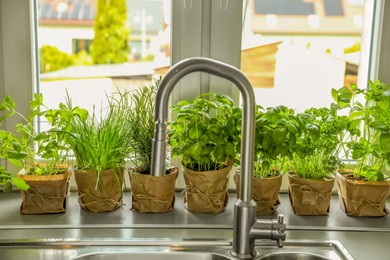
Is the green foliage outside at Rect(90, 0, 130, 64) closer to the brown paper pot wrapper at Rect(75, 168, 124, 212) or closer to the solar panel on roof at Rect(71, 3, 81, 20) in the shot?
the solar panel on roof at Rect(71, 3, 81, 20)

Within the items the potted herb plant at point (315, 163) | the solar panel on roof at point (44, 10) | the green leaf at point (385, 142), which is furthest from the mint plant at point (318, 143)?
the solar panel on roof at point (44, 10)

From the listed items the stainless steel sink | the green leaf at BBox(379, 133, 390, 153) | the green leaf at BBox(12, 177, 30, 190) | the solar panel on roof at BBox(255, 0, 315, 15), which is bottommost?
the stainless steel sink

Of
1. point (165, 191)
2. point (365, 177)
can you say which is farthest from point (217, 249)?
point (365, 177)

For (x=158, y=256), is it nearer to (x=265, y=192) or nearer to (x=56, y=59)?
(x=265, y=192)

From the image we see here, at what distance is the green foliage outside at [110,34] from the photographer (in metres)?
1.69

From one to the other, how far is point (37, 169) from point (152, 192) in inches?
13.1

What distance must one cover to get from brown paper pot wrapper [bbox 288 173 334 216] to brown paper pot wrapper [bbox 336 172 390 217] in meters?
0.05

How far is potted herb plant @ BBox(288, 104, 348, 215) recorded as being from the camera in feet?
4.97

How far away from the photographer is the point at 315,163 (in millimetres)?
1575

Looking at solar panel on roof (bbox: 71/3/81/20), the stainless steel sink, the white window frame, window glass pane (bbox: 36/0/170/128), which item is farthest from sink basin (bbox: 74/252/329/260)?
solar panel on roof (bbox: 71/3/81/20)

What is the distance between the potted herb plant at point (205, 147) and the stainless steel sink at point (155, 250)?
0.18 metres

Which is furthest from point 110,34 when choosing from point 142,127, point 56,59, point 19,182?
point 19,182

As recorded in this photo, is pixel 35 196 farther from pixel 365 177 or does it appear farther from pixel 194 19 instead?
pixel 365 177

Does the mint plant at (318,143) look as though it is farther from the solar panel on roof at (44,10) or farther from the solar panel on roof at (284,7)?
the solar panel on roof at (44,10)
